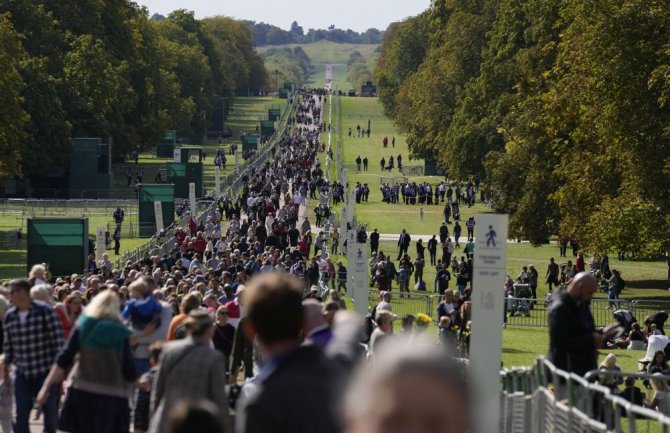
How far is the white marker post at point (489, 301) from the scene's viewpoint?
41.0 feet

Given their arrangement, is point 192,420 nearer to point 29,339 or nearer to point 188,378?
point 188,378

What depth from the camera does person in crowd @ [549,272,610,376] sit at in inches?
500

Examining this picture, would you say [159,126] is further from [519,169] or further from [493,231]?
[493,231]

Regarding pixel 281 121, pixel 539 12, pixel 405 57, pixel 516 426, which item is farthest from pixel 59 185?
pixel 281 121

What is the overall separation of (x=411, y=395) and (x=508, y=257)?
56830 mm

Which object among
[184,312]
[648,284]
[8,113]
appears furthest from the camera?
[8,113]

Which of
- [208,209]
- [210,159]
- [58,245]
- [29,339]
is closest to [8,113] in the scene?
[208,209]

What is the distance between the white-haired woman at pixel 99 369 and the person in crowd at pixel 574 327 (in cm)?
370

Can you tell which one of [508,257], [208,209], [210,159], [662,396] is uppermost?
[662,396]

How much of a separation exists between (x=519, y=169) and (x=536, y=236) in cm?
274

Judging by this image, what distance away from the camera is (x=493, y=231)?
1312 cm

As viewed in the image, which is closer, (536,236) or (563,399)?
(563,399)

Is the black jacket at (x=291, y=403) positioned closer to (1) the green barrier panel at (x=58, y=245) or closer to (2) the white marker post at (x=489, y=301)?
(2) the white marker post at (x=489, y=301)

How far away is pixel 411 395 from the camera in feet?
10.5
